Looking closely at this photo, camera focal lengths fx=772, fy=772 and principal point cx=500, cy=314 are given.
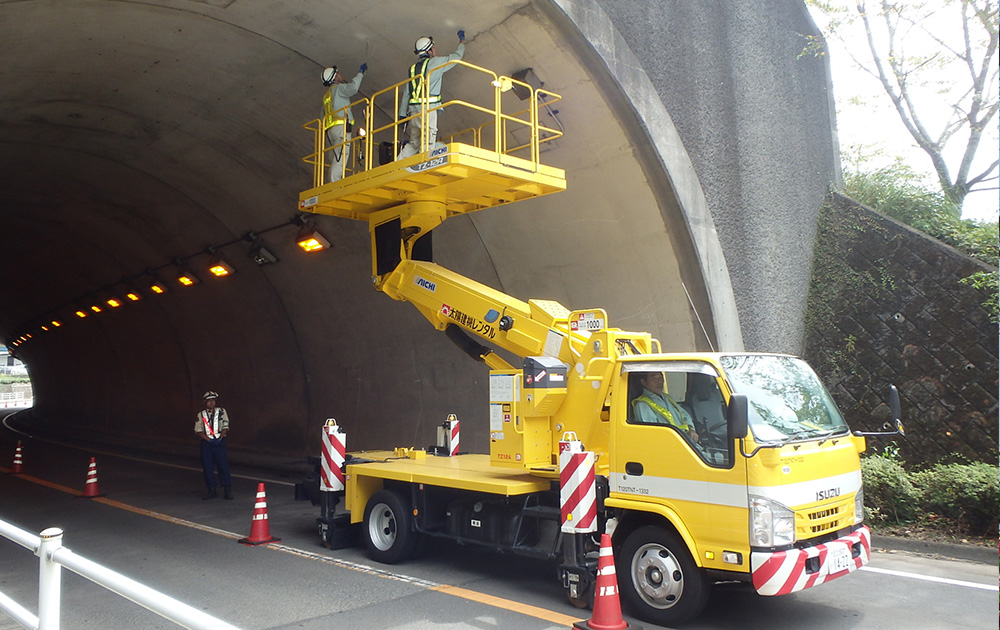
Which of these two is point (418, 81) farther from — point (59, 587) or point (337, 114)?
point (59, 587)

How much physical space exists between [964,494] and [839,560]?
3796 mm

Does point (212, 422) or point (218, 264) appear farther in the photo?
point (218, 264)

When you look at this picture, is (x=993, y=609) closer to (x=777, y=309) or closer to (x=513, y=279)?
(x=777, y=309)

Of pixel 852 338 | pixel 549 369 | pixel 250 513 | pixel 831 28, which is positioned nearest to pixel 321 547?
pixel 250 513

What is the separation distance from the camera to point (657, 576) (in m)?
5.94

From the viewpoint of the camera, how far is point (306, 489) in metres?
9.26

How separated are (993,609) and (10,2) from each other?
11.7 metres

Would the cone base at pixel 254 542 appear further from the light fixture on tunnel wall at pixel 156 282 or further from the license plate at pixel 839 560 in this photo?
the light fixture on tunnel wall at pixel 156 282

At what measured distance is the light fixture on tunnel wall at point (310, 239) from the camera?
1436 centimetres

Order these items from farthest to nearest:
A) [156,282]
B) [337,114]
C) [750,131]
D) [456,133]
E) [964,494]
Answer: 1. [156,282]
2. [750,131]
3. [456,133]
4. [337,114]
5. [964,494]

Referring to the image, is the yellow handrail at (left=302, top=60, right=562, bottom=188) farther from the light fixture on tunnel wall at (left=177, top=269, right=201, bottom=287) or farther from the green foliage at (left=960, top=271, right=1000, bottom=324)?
the light fixture on tunnel wall at (left=177, top=269, right=201, bottom=287)

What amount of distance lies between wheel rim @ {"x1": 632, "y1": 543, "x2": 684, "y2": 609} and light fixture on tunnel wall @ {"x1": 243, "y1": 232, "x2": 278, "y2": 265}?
40.0 ft

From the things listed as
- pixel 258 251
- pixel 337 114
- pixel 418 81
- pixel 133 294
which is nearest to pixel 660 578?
pixel 418 81

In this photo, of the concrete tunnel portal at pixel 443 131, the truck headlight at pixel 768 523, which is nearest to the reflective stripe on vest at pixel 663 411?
the truck headlight at pixel 768 523
